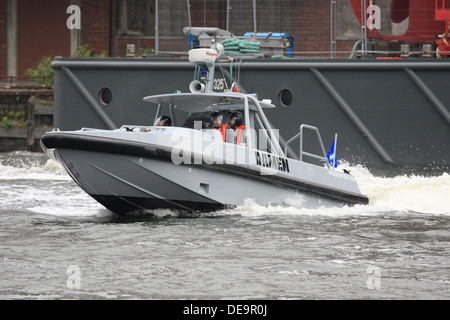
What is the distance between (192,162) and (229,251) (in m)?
1.93

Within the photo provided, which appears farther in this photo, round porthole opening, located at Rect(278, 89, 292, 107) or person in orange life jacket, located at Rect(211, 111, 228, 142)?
round porthole opening, located at Rect(278, 89, 292, 107)

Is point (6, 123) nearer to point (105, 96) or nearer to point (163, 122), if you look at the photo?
point (105, 96)

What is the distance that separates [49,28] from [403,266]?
19821mm

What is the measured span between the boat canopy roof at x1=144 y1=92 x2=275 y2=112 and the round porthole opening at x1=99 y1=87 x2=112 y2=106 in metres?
5.41

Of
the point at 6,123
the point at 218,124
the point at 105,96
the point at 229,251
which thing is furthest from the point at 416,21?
the point at 6,123

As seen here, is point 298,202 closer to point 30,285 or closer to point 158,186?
point 158,186

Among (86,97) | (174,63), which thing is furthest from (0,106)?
(174,63)

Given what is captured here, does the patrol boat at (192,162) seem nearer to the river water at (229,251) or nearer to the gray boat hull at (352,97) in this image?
the river water at (229,251)

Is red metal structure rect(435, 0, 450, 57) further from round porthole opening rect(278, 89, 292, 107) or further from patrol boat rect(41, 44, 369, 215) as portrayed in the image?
patrol boat rect(41, 44, 369, 215)

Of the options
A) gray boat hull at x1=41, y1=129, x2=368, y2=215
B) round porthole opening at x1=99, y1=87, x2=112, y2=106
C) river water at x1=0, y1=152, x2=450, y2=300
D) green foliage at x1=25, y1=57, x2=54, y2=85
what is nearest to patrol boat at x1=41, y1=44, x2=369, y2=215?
gray boat hull at x1=41, y1=129, x2=368, y2=215

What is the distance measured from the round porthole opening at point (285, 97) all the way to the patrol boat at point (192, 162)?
4327mm

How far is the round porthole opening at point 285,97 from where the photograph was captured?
54.5 ft

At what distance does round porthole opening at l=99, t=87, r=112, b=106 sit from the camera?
17516 mm

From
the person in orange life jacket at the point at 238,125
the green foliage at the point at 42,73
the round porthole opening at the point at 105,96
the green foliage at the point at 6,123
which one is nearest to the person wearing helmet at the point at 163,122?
the person in orange life jacket at the point at 238,125
